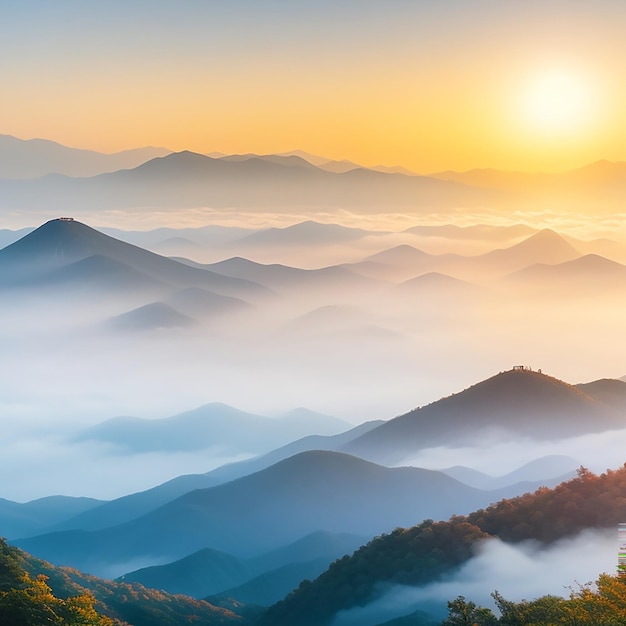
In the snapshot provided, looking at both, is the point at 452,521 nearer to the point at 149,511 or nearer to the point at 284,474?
the point at 284,474

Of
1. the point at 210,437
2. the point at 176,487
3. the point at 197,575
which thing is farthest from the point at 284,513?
the point at 210,437

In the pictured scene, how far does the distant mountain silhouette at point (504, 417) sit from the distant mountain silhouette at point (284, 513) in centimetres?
1023

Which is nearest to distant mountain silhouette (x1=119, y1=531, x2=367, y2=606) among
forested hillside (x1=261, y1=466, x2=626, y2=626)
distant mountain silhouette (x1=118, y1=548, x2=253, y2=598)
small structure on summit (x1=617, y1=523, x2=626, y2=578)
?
distant mountain silhouette (x1=118, y1=548, x2=253, y2=598)

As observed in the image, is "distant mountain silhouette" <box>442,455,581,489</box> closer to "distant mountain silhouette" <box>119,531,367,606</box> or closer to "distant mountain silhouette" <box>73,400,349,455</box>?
"distant mountain silhouette" <box>119,531,367,606</box>

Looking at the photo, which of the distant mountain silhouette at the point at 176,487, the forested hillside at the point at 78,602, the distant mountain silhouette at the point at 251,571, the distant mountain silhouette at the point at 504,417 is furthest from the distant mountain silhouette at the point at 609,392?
the forested hillside at the point at 78,602

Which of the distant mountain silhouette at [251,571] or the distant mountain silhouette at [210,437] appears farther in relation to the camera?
the distant mountain silhouette at [210,437]

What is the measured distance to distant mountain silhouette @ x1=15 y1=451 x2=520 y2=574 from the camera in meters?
117

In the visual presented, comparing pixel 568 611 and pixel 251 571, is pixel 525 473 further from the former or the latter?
pixel 568 611

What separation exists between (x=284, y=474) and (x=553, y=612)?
3560 inches

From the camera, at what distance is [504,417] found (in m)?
127

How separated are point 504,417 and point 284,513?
97.6ft

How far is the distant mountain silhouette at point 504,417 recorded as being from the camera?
125062mm

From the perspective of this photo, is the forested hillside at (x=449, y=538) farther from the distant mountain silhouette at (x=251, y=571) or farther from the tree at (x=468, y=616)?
the distant mountain silhouette at (x=251, y=571)

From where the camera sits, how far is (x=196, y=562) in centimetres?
10394
